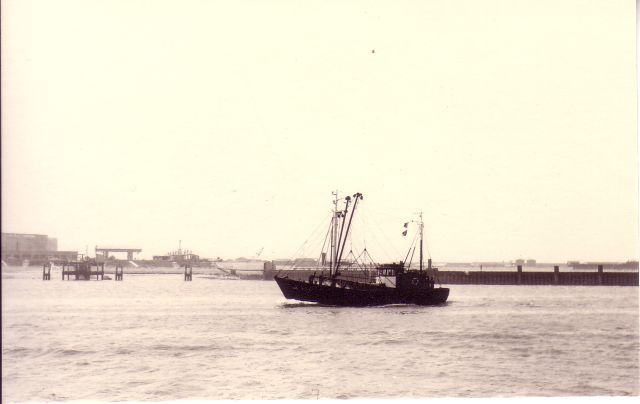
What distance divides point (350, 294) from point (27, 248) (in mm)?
10306

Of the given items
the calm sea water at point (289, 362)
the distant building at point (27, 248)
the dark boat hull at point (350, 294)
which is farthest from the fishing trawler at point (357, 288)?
the distant building at point (27, 248)

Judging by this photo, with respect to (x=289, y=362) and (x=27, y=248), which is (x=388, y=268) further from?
(x=27, y=248)

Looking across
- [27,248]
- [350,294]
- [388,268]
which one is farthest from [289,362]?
[350,294]

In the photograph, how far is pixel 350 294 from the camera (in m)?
16.2

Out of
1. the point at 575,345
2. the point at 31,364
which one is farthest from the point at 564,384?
the point at 31,364

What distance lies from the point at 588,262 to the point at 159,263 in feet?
18.8

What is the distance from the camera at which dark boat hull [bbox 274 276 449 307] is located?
16016mm

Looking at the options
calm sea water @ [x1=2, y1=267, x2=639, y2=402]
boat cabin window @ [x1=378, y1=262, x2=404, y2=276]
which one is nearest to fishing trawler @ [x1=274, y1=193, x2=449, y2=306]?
boat cabin window @ [x1=378, y1=262, x2=404, y2=276]

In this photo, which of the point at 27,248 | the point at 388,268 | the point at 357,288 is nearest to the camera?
the point at 27,248

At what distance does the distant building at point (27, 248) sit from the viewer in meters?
6.13

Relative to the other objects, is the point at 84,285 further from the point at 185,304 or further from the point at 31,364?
the point at 31,364

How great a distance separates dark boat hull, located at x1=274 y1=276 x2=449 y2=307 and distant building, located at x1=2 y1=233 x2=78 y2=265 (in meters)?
8.63

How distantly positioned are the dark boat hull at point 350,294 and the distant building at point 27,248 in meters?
8.63

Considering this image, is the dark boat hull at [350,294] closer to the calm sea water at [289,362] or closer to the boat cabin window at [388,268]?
the boat cabin window at [388,268]
